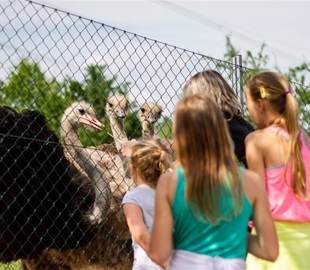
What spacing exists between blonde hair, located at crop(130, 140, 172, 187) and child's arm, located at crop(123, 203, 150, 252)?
0.65 ft

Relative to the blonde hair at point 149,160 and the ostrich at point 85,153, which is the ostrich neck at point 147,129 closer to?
the ostrich at point 85,153

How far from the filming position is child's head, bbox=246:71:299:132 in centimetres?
424

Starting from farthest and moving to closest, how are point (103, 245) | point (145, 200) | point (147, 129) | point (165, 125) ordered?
point (165, 125)
point (147, 129)
point (103, 245)
point (145, 200)

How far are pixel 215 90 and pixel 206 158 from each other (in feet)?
3.94

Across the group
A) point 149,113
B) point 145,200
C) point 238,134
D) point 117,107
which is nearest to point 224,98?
point 238,134

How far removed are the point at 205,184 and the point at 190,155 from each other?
0.12 metres

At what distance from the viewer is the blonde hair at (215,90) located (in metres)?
4.68

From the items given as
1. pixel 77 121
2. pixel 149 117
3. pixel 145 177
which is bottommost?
pixel 77 121

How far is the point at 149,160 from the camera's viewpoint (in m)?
4.54

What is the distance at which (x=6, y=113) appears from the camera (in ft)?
22.4

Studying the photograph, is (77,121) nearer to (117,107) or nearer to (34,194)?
(117,107)

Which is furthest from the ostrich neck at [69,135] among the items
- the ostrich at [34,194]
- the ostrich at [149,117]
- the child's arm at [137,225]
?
the child's arm at [137,225]

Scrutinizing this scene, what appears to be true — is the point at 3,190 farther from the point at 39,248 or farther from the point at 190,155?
the point at 190,155

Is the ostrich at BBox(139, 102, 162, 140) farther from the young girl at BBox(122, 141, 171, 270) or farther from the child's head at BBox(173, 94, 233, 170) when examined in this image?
the child's head at BBox(173, 94, 233, 170)
